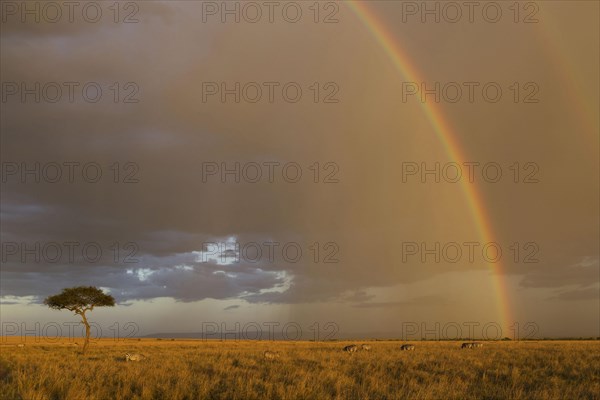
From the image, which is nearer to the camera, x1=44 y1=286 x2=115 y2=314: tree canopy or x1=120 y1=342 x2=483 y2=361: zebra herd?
x1=120 y1=342 x2=483 y2=361: zebra herd

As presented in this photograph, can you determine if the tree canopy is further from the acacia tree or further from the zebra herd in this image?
the zebra herd

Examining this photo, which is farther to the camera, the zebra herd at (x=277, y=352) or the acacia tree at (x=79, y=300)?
the acacia tree at (x=79, y=300)

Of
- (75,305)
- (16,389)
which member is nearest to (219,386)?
(16,389)

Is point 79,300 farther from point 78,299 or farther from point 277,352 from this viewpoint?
point 277,352

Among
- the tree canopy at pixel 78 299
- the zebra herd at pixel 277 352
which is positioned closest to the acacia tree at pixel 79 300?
the tree canopy at pixel 78 299

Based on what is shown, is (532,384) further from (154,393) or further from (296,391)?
(154,393)

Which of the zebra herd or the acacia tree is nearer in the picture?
the zebra herd

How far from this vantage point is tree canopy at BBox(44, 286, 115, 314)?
50375 mm

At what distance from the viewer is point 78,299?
51062mm

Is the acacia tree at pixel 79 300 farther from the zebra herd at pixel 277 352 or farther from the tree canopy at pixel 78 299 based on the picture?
the zebra herd at pixel 277 352

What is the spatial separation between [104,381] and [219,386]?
10.1 ft

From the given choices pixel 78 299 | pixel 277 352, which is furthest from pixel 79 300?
pixel 277 352

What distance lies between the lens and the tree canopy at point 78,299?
50.4m

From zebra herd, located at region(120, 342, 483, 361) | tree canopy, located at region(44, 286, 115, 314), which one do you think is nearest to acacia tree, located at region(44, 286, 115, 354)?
tree canopy, located at region(44, 286, 115, 314)
